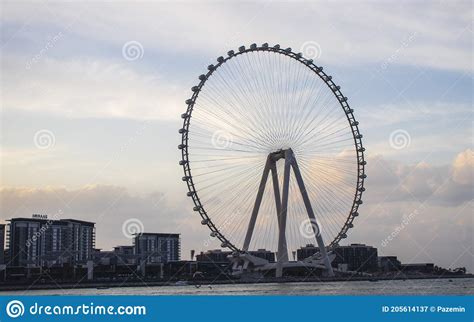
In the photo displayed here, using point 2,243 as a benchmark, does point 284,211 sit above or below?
below

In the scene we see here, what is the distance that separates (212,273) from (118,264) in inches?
634

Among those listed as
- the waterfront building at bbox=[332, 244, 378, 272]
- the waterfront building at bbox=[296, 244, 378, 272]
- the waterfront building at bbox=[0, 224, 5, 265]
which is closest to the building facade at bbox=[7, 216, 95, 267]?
the waterfront building at bbox=[0, 224, 5, 265]

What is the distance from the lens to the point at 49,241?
144m

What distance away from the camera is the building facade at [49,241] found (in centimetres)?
12838

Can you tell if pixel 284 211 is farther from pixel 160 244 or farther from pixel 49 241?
pixel 160 244

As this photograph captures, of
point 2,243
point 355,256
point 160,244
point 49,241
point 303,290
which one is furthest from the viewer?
point 160,244

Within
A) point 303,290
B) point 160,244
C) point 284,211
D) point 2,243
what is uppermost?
point 160,244

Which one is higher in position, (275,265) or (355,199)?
(355,199)

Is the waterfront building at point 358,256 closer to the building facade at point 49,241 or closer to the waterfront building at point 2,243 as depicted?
the building facade at point 49,241

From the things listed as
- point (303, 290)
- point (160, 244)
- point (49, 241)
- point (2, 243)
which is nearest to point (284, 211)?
point (303, 290)

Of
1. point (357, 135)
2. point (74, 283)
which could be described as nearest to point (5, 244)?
point (74, 283)

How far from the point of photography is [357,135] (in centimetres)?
6581

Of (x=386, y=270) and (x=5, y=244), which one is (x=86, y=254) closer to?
(x=5, y=244)

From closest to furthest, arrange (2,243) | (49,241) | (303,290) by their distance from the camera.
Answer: (303,290)
(2,243)
(49,241)
